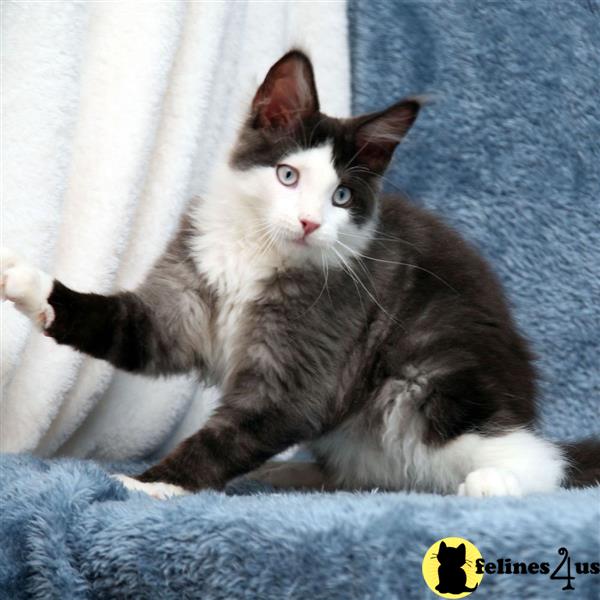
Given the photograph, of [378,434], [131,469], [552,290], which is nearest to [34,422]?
[131,469]

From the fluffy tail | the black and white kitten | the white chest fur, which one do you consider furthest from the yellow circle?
the white chest fur

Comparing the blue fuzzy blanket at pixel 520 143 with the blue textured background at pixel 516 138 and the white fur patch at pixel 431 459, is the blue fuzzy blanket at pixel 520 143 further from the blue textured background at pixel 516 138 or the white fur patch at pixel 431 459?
the white fur patch at pixel 431 459

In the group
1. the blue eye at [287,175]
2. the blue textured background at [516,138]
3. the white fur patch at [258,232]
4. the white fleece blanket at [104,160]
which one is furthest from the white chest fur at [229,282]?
the blue textured background at [516,138]

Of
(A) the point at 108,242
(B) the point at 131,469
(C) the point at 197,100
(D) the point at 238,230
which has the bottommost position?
(B) the point at 131,469

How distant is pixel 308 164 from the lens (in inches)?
70.5

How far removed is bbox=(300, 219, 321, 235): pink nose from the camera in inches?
67.2

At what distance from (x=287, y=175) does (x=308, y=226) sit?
0.52 feet

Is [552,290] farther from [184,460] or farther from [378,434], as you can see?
[184,460]

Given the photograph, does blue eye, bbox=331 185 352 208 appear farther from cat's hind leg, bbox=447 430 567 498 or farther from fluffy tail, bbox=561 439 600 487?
fluffy tail, bbox=561 439 600 487

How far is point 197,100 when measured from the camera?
2361mm

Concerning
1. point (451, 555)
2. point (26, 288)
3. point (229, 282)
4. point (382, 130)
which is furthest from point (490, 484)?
point (26, 288)

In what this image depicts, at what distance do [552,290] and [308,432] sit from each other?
1.14m

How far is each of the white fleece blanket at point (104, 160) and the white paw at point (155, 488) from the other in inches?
22.6

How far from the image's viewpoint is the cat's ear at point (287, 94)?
1.86 metres
